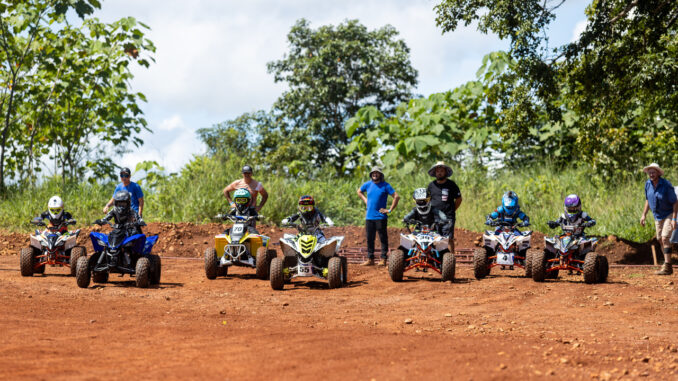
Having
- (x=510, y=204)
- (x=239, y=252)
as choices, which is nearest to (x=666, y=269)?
(x=510, y=204)

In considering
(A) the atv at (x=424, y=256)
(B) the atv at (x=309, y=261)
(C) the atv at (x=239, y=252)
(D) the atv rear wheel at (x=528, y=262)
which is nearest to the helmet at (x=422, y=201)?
(A) the atv at (x=424, y=256)

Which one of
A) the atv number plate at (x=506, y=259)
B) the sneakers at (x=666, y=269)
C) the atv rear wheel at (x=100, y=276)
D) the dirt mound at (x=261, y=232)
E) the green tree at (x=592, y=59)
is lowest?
the atv rear wheel at (x=100, y=276)

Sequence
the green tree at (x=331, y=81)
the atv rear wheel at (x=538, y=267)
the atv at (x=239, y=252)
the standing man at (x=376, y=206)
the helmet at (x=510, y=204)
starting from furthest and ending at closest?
the green tree at (x=331, y=81) < the standing man at (x=376, y=206) < the helmet at (x=510, y=204) < the atv at (x=239, y=252) < the atv rear wheel at (x=538, y=267)

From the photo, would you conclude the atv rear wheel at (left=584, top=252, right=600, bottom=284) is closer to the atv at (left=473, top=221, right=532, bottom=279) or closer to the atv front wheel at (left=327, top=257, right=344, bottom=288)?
the atv at (left=473, top=221, right=532, bottom=279)

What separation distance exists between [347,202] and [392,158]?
2138 millimetres

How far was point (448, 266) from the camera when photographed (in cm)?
1070

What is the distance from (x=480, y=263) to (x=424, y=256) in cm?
94

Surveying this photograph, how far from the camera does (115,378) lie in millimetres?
4691

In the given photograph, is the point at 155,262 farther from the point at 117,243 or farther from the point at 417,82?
the point at 417,82

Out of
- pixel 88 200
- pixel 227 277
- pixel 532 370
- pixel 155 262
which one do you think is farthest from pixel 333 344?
pixel 88 200

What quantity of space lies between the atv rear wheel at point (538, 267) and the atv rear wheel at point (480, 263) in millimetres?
795

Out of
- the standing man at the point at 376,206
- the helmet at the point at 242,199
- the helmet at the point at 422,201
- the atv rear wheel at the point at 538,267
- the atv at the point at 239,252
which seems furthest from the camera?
the standing man at the point at 376,206

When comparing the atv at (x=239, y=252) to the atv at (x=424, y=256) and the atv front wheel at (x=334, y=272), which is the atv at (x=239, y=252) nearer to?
the atv front wheel at (x=334, y=272)

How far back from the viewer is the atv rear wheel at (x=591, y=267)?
34.1 ft
